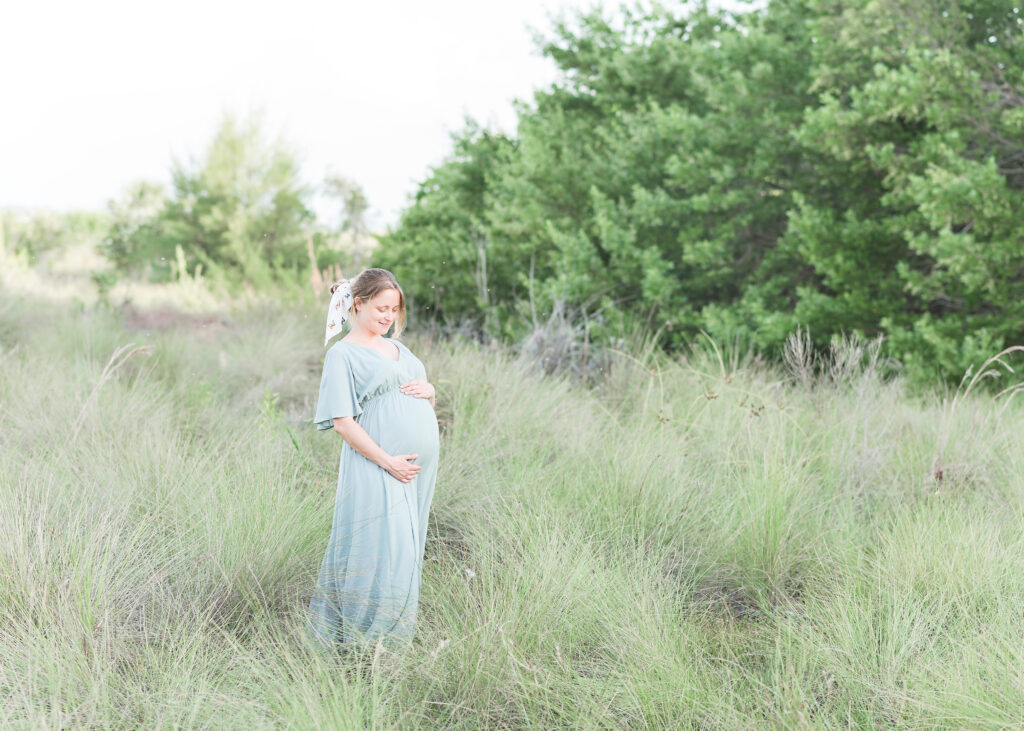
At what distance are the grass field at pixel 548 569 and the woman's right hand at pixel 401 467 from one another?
450mm

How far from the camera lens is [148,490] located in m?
4.34

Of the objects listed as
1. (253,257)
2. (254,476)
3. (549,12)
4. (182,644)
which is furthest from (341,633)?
(253,257)

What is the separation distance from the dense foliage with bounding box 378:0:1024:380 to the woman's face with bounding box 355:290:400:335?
569 centimetres

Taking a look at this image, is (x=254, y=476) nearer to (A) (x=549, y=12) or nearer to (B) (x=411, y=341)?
(B) (x=411, y=341)

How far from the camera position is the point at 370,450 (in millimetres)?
3254

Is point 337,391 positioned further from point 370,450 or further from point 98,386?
point 98,386

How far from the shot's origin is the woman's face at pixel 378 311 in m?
3.37

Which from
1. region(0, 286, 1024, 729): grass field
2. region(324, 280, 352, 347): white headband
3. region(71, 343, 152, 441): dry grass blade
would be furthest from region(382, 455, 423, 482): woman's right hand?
region(71, 343, 152, 441): dry grass blade

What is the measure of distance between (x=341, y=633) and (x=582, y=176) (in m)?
9.38

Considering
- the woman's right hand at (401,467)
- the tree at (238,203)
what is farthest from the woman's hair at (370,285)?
the tree at (238,203)

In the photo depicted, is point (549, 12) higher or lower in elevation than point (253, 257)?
higher

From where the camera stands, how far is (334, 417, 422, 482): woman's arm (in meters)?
3.25

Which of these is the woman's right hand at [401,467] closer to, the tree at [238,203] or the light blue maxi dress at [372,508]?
the light blue maxi dress at [372,508]

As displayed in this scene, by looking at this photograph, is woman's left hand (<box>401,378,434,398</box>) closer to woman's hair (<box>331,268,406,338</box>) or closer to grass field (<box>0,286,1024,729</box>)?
woman's hair (<box>331,268,406,338</box>)
